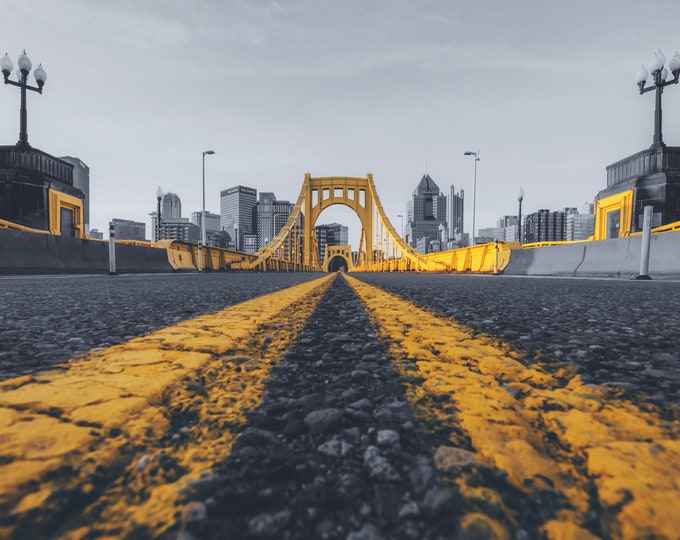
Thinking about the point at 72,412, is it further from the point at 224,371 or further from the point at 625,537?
the point at 625,537

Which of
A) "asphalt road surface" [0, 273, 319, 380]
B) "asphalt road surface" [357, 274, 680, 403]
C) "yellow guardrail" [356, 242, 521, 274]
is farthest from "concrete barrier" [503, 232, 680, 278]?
"asphalt road surface" [0, 273, 319, 380]

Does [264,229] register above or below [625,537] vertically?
above

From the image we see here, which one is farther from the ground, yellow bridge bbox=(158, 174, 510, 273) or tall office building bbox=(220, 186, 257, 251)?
tall office building bbox=(220, 186, 257, 251)

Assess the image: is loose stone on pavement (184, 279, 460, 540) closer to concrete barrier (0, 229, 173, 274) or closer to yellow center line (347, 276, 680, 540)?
yellow center line (347, 276, 680, 540)

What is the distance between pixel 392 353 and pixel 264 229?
4796 inches

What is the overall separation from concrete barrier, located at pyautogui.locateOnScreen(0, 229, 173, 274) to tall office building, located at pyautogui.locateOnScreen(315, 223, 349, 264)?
Answer: 101235 millimetres

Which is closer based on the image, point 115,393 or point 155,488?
point 155,488

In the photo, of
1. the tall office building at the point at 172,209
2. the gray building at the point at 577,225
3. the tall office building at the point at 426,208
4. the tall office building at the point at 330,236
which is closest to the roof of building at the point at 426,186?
the tall office building at the point at 426,208

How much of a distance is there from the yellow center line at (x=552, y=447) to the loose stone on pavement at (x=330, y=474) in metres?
0.04

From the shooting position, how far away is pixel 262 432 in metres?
0.60

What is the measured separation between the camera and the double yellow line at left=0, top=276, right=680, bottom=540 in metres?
0.41

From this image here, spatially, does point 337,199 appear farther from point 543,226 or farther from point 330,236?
point 330,236

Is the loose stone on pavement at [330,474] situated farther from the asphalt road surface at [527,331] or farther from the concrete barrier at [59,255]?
the concrete barrier at [59,255]

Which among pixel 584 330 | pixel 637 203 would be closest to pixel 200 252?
pixel 584 330
